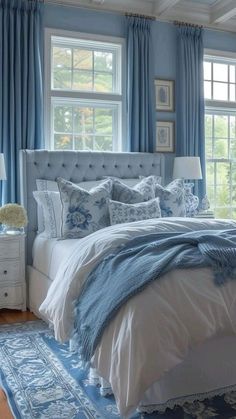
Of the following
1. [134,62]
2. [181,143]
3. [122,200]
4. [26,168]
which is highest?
[134,62]

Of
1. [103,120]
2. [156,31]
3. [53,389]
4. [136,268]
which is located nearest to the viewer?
[136,268]

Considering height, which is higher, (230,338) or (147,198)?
(147,198)

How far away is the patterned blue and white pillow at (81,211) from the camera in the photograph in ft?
11.5

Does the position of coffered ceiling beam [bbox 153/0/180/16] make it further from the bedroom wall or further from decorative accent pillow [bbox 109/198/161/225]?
decorative accent pillow [bbox 109/198/161/225]

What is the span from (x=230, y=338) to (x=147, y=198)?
191 cm

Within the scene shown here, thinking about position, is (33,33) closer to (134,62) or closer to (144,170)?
(134,62)

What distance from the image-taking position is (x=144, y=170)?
4.71 m

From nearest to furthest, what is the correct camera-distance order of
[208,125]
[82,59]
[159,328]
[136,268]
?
[159,328], [136,268], [82,59], [208,125]

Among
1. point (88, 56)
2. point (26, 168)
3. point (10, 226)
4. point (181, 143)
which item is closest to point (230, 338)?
point (10, 226)

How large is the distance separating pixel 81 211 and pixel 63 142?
1.37 metres

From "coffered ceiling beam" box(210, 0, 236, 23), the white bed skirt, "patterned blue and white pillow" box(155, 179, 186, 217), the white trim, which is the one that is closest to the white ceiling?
"coffered ceiling beam" box(210, 0, 236, 23)

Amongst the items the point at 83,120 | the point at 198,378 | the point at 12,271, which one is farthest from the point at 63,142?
the point at 198,378

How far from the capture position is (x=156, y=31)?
4.95 m

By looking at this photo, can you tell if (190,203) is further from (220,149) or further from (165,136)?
(220,149)
